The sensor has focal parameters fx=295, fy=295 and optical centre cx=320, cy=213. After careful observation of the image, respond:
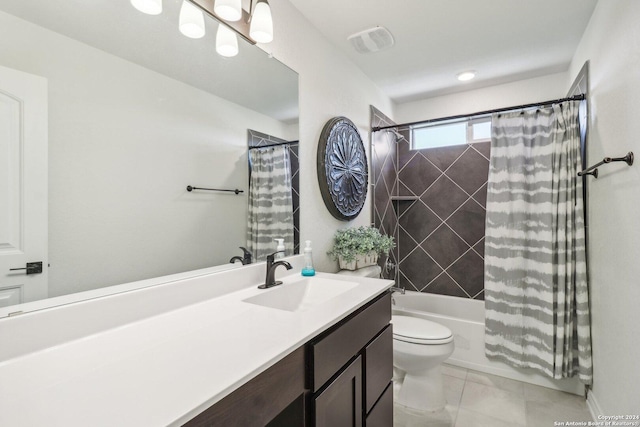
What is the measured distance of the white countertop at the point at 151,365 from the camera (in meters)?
0.49

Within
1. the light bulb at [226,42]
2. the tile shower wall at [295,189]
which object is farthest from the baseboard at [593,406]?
the light bulb at [226,42]

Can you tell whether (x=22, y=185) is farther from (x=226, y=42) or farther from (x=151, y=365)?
(x=226, y=42)

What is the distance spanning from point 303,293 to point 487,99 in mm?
2625

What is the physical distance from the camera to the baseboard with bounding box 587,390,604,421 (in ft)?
5.58

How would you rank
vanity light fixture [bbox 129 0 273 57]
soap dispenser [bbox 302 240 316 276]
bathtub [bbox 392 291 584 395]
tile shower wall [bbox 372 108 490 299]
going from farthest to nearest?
tile shower wall [bbox 372 108 490 299]
bathtub [bbox 392 291 584 395]
soap dispenser [bbox 302 240 316 276]
vanity light fixture [bbox 129 0 273 57]

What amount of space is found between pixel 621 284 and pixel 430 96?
2265 millimetres

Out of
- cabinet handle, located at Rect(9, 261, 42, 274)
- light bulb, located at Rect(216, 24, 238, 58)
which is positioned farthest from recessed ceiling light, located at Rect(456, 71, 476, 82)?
cabinet handle, located at Rect(9, 261, 42, 274)

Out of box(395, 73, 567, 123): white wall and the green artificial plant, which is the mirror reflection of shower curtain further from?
box(395, 73, 567, 123): white wall

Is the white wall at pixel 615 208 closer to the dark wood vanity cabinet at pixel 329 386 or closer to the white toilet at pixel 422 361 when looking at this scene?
the white toilet at pixel 422 361

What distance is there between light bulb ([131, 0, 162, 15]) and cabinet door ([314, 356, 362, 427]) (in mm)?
1353

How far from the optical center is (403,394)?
196 centimetres

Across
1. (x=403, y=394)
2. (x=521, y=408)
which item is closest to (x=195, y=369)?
(x=403, y=394)

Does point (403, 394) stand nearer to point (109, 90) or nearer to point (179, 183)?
point (179, 183)

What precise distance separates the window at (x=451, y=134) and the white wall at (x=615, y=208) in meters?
0.97
